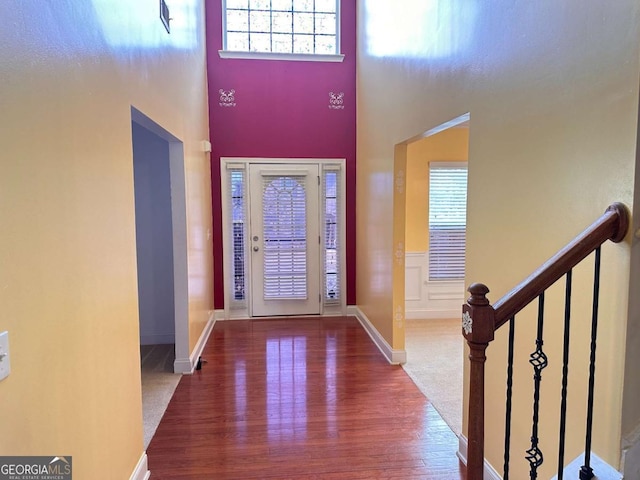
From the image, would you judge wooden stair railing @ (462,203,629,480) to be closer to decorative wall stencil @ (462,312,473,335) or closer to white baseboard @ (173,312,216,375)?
decorative wall stencil @ (462,312,473,335)

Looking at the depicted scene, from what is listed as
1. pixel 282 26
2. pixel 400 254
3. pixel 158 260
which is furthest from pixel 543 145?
pixel 282 26

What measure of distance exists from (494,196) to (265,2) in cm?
459

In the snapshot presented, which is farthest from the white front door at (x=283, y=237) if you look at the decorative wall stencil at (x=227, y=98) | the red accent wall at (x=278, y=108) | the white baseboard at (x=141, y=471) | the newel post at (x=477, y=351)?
the newel post at (x=477, y=351)

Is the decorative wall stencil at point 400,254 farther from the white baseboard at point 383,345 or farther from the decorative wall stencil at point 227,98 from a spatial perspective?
the decorative wall stencil at point 227,98

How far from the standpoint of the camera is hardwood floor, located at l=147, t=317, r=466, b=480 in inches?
94.3

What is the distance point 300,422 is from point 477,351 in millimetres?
1867

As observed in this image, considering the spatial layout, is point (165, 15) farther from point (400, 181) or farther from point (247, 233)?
point (247, 233)

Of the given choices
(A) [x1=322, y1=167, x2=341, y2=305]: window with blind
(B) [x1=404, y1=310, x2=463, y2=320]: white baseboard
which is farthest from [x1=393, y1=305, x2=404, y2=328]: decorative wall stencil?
(A) [x1=322, y1=167, x2=341, y2=305]: window with blind

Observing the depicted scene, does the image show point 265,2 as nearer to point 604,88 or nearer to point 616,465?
point 604,88

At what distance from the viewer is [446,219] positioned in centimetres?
538

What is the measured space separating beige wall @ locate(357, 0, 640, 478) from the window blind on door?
2.58 metres

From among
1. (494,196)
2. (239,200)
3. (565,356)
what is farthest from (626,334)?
(239,200)

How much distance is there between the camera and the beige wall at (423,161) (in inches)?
206

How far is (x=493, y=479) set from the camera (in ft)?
7.07
